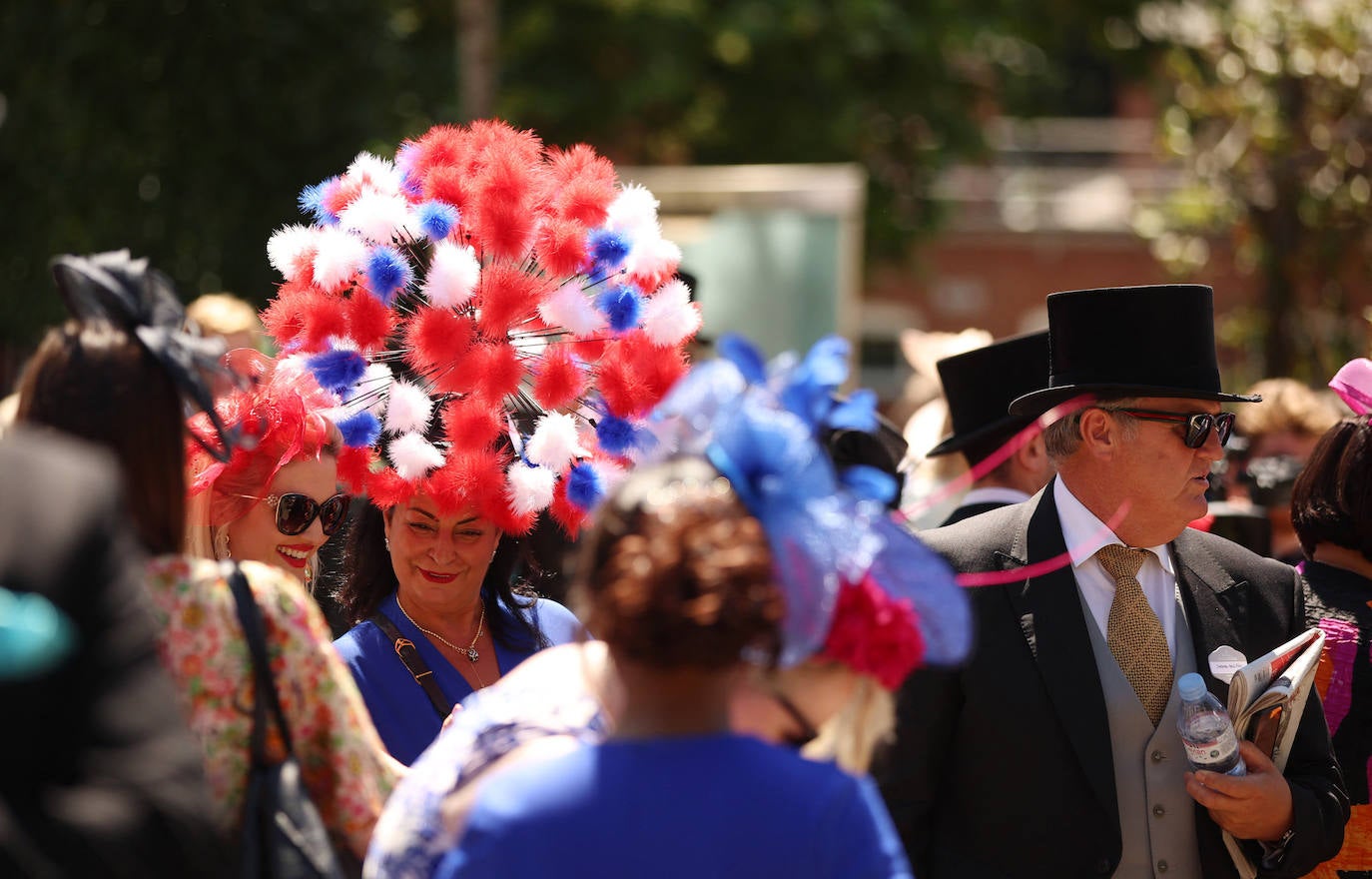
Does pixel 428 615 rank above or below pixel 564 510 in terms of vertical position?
below

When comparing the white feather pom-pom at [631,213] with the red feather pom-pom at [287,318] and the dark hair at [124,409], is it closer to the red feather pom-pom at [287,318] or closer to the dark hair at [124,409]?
the red feather pom-pom at [287,318]

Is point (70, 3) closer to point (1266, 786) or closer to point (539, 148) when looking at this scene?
point (539, 148)

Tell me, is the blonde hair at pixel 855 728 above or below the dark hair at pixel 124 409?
below

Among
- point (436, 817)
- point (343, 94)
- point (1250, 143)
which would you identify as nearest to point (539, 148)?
point (436, 817)

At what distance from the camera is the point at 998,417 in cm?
476

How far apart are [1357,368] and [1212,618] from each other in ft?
3.06

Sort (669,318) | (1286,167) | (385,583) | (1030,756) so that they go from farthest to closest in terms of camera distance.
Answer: (1286,167)
(385,583)
(669,318)
(1030,756)

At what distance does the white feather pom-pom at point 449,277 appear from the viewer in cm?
352

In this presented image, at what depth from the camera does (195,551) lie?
135 inches

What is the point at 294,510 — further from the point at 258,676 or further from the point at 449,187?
the point at 258,676

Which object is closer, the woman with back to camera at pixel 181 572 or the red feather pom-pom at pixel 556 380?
the woman with back to camera at pixel 181 572

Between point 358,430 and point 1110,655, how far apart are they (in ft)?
5.49

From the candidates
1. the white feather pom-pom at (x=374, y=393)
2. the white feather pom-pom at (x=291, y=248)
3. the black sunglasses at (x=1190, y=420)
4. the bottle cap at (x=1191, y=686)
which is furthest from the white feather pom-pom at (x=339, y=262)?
the bottle cap at (x=1191, y=686)

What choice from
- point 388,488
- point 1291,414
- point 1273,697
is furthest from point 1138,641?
point 1291,414
